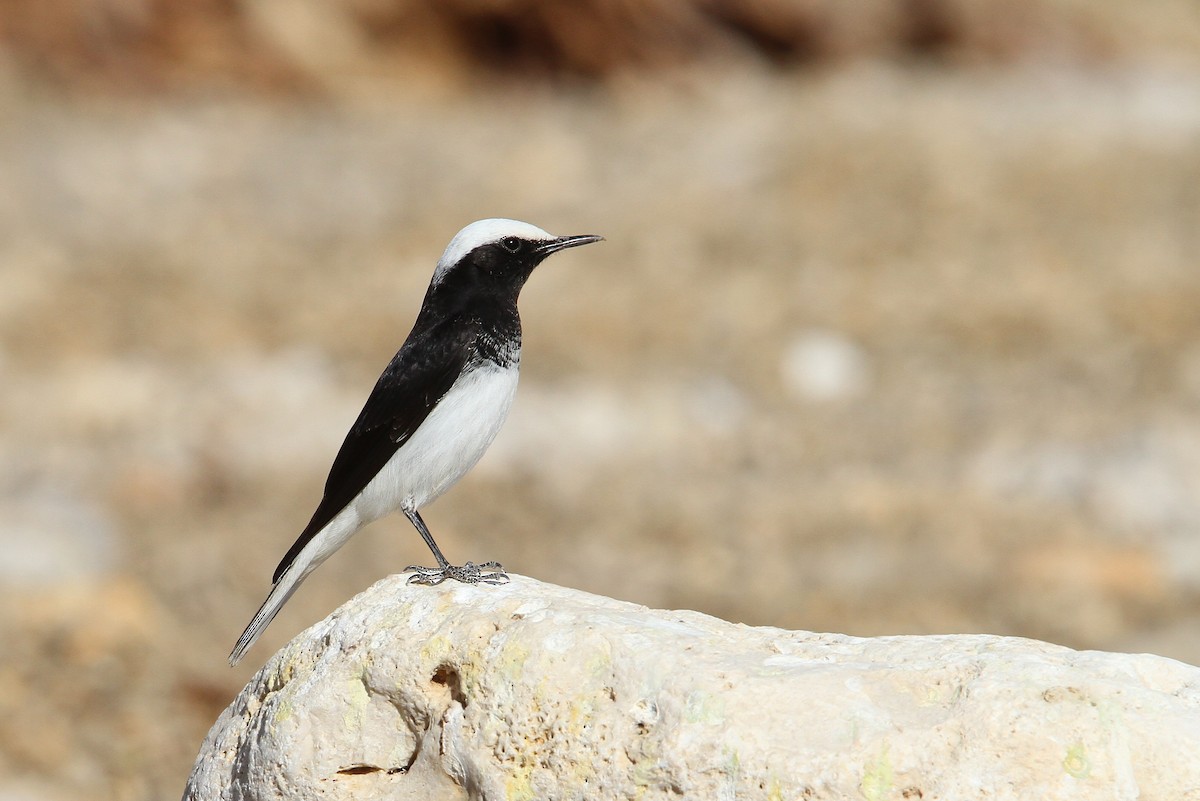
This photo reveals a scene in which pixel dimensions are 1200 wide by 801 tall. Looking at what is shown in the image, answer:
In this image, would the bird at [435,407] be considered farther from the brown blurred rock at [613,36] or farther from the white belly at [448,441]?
the brown blurred rock at [613,36]

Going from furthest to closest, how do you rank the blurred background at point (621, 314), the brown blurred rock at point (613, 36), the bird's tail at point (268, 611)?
the brown blurred rock at point (613, 36)
the blurred background at point (621, 314)
the bird's tail at point (268, 611)

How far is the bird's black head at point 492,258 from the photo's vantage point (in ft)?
19.8

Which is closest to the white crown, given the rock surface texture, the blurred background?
the rock surface texture

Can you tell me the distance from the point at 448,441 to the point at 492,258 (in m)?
0.92

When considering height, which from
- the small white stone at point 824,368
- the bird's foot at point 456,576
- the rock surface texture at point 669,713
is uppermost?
the small white stone at point 824,368

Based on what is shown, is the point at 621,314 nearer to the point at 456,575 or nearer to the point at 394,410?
the point at 394,410

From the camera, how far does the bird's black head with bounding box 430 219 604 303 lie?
6.05 meters

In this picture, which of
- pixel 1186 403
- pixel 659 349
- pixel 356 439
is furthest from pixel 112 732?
pixel 1186 403

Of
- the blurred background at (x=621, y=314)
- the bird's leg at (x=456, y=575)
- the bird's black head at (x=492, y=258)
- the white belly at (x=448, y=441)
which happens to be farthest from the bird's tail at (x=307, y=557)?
the blurred background at (x=621, y=314)

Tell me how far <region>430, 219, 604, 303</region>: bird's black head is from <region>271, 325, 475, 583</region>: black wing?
271mm

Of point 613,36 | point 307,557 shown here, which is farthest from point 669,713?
point 613,36

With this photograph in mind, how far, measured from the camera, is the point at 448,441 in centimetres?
573

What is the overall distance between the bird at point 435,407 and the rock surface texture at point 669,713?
0.83 meters

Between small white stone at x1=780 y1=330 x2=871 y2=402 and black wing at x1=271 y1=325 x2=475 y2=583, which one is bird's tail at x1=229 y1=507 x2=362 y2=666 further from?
small white stone at x1=780 y1=330 x2=871 y2=402
